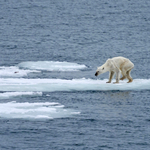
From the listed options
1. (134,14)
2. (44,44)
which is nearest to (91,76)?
(44,44)

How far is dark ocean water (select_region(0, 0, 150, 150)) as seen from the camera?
15719 mm

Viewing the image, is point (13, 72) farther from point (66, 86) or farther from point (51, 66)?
point (66, 86)

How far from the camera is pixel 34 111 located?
58.5 ft

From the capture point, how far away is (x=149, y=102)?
20234 millimetres

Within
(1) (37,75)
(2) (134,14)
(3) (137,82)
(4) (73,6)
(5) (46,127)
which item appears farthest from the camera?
(4) (73,6)

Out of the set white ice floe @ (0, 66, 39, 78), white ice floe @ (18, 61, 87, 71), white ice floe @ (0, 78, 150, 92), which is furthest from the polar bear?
white ice floe @ (18, 61, 87, 71)

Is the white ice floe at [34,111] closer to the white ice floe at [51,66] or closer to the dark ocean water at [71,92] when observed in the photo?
the dark ocean water at [71,92]

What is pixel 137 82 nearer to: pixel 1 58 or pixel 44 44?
pixel 1 58

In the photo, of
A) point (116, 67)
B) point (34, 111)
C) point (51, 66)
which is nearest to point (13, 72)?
point (51, 66)

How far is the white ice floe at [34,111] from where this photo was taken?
57.0 feet

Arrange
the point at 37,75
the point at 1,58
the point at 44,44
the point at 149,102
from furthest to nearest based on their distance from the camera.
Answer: the point at 44,44
the point at 1,58
the point at 37,75
the point at 149,102

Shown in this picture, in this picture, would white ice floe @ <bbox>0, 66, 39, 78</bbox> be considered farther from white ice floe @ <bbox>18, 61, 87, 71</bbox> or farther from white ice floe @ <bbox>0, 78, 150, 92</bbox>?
white ice floe @ <bbox>0, 78, 150, 92</bbox>

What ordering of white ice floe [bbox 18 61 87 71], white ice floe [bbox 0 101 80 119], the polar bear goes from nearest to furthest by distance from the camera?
white ice floe [bbox 0 101 80 119]
the polar bear
white ice floe [bbox 18 61 87 71]

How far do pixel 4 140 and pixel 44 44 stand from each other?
100.0ft
